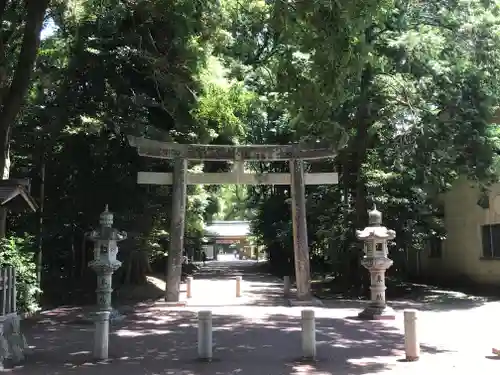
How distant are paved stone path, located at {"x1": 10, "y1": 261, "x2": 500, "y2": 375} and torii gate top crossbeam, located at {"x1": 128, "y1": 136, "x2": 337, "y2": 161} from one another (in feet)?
16.0

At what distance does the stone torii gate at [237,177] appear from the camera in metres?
17.8

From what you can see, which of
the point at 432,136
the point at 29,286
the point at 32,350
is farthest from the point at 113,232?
the point at 432,136

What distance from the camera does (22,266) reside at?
1392 cm

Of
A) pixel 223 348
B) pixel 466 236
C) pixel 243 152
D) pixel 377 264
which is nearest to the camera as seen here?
pixel 223 348

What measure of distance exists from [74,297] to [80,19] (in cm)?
943

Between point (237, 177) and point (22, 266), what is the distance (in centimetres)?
785

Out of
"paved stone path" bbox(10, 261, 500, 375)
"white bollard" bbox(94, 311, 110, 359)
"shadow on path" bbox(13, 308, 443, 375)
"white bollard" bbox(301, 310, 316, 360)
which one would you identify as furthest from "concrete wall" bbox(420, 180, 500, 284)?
"white bollard" bbox(94, 311, 110, 359)

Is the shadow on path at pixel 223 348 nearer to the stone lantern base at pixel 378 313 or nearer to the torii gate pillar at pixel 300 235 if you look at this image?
the stone lantern base at pixel 378 313

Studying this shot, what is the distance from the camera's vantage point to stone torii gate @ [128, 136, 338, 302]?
17.8 meters

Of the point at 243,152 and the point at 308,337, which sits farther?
the point at 243,152

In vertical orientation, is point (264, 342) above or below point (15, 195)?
below

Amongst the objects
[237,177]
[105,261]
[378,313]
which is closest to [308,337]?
[105,261]

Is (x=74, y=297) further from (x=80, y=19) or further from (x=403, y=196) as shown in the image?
(x=403, y=196)

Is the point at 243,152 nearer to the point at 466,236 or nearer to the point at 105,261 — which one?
the point at 105,261
